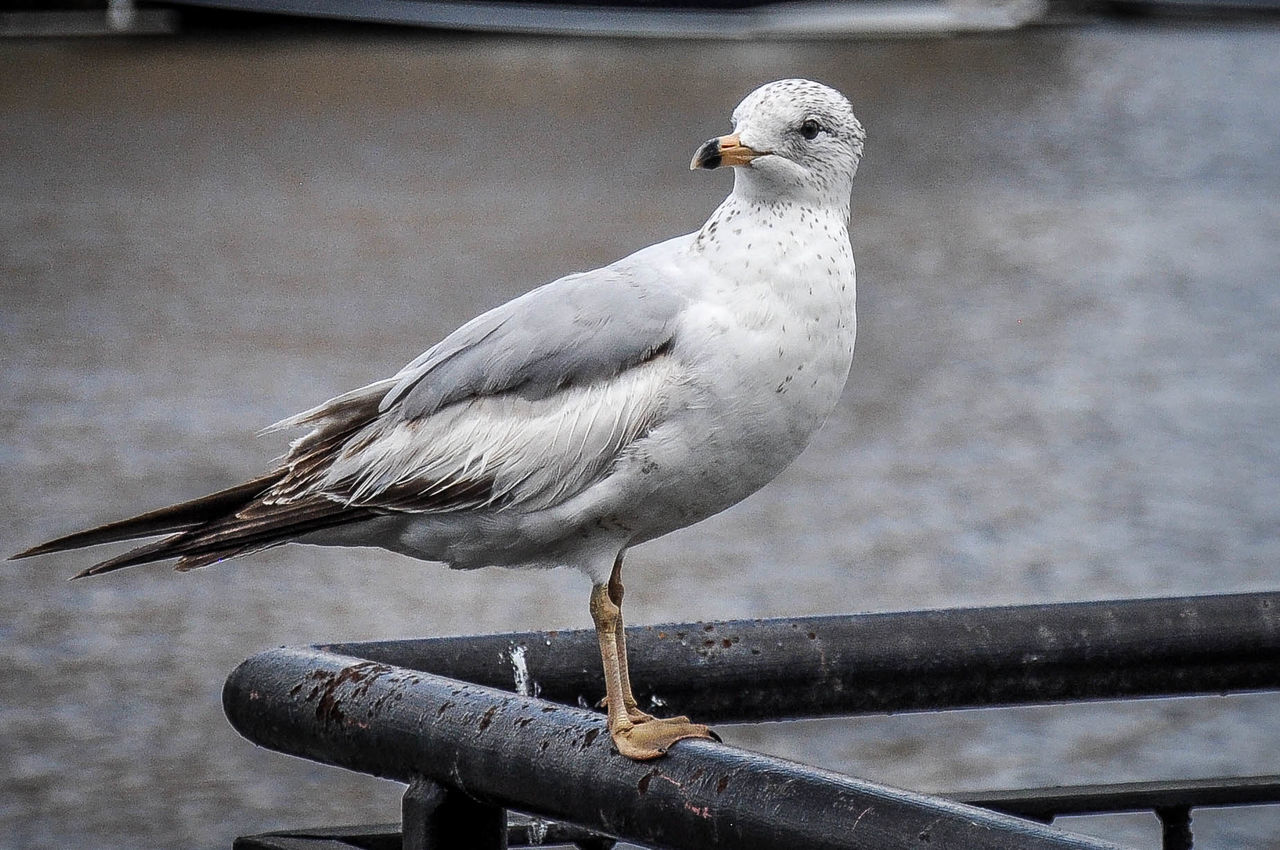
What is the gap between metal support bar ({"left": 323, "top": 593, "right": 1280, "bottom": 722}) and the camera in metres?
1.87

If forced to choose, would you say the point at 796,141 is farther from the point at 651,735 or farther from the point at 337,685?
the point at 337,685

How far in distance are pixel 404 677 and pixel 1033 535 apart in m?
4.45

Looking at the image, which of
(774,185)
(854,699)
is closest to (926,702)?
(854,699)

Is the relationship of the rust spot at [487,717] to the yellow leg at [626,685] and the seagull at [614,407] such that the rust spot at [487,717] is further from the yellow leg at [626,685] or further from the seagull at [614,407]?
the seagull at [614,407]

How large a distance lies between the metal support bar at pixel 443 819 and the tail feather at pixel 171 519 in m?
0.49

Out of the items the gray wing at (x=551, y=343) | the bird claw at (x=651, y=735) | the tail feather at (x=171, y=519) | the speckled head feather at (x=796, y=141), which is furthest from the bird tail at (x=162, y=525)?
the speckled head feather at (x=796, y=141)

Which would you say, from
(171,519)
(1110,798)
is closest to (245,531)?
(171,519)

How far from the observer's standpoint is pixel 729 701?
1891mm

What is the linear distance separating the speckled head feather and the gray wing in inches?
6.7

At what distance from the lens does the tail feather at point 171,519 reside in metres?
1.87

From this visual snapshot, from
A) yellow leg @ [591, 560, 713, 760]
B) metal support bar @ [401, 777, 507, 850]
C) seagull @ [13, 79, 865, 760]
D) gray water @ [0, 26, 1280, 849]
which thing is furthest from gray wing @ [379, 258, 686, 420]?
gray water @ [0, 26, 1280, 849]

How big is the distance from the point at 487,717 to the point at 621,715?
236 millimetres

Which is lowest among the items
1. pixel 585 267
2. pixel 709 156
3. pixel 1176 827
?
pixel 1176 827

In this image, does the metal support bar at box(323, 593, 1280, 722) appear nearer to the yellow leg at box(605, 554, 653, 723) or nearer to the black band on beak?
the yellow leg at box(605, 554, 653, 723)
